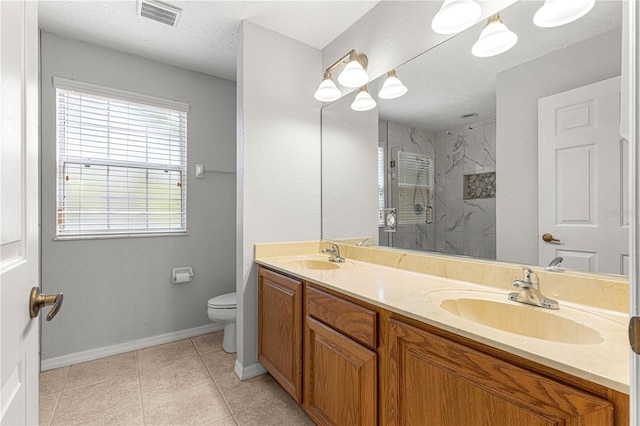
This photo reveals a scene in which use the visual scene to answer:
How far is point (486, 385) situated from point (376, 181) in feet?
4.52

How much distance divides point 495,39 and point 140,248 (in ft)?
9.18

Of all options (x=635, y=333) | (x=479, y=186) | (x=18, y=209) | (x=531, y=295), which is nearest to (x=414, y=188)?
(x=479, y=186)

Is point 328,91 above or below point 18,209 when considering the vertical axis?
above

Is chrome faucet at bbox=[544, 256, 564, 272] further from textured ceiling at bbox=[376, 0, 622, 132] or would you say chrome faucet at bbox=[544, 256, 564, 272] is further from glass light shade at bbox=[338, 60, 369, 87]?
glass light shade at bbox=[338, 60, 369, 87]

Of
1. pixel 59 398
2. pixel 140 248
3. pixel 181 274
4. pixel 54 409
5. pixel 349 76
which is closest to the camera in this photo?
pixel 54 409

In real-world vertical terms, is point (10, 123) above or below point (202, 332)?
above

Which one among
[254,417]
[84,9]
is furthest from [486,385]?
[84,9]

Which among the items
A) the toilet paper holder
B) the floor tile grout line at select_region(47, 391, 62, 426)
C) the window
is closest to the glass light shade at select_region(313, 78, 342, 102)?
the window

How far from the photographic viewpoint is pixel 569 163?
1.05 m

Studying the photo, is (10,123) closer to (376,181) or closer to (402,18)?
(376,181)

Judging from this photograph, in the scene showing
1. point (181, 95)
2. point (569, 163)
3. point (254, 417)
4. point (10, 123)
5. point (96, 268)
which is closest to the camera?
point (10, 123)

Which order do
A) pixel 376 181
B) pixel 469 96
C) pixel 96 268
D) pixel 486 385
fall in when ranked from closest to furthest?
pixel 486 385, pixel 469 96, pixel 376 181, pixel 96 268

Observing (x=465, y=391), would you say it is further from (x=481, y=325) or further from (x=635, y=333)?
(x=635, y=333)

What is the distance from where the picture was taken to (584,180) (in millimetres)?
1008
